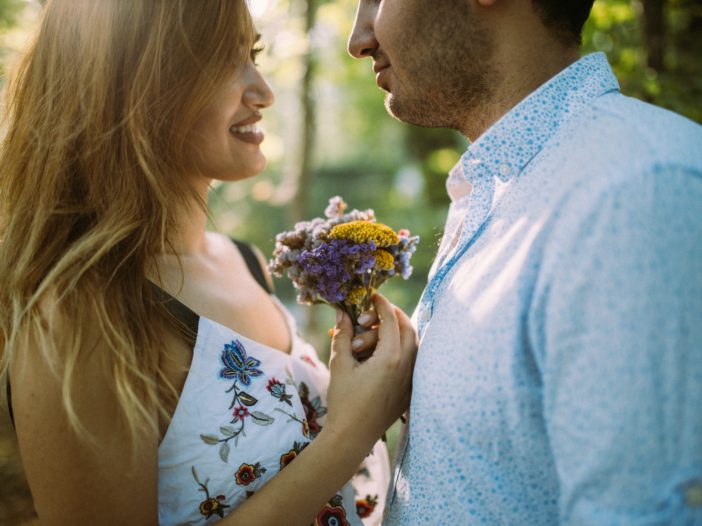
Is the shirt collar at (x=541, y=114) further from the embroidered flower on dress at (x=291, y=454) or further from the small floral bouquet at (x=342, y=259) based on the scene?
the embroidered flower on dress at (x=291, y=454)

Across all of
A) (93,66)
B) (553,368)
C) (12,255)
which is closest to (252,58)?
(93,66)

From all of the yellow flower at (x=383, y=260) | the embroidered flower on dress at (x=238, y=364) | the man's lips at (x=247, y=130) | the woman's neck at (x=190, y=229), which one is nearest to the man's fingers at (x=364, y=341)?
the yellow flower at (x=383, y=260)

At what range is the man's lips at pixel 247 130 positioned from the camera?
218cm

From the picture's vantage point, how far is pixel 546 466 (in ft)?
Answer: 4.46

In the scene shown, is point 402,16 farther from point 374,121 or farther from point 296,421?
point 374,121

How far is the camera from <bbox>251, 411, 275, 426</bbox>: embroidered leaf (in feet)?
5.98

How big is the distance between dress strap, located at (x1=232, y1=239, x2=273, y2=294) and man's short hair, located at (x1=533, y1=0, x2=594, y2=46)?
1650mm

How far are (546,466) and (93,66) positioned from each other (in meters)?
1.78

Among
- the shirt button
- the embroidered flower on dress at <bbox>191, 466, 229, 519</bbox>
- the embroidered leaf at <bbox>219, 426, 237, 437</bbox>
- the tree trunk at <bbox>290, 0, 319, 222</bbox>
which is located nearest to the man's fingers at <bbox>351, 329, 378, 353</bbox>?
the embroidered leaf at <bbox>219, 426, 237, 437</bbox>

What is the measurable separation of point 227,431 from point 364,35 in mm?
1478

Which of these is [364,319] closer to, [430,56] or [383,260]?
[383,260]

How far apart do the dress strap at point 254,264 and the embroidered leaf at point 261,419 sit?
0.95 meters

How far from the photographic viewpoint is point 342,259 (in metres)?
1.84

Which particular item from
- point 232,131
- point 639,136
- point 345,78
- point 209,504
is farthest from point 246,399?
point 345,78
